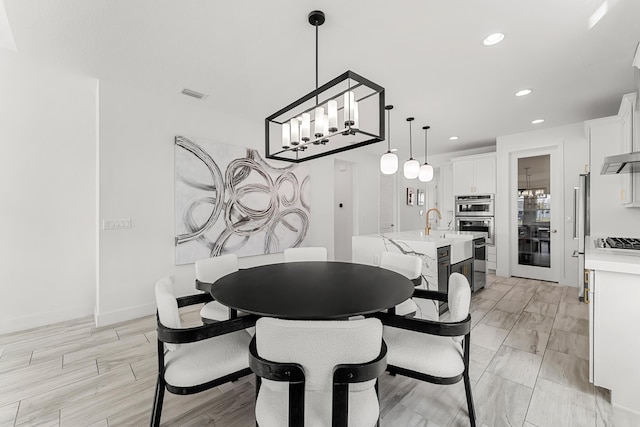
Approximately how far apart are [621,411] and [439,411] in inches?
42.5

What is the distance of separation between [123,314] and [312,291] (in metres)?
2.67

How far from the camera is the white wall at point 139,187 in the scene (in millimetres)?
2904

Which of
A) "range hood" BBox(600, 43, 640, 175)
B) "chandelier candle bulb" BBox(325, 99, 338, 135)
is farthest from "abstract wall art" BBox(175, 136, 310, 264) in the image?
"range hood" BBox(600, 43, 640, 175)

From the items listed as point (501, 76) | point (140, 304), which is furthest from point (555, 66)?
point (140, 304)

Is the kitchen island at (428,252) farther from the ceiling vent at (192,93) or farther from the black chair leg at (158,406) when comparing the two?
the ceiling vent at (192,93)

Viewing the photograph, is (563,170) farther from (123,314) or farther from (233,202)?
(123,314)

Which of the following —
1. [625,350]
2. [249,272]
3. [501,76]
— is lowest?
[625,350]

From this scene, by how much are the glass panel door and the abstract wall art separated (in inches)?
154

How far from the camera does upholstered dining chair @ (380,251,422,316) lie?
2045 millimetres

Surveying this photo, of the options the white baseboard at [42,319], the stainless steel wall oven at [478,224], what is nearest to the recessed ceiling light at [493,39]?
the stainless steel wall oven at [478,224]

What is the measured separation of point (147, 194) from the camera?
3.16 metres

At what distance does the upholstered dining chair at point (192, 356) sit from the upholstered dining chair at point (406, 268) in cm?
117

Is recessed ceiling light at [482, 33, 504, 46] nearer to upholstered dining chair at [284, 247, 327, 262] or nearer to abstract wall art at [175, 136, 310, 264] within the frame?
upholstered dining chair at [284, 247, 327, 262]

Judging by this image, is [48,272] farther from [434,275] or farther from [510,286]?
[510,286]
